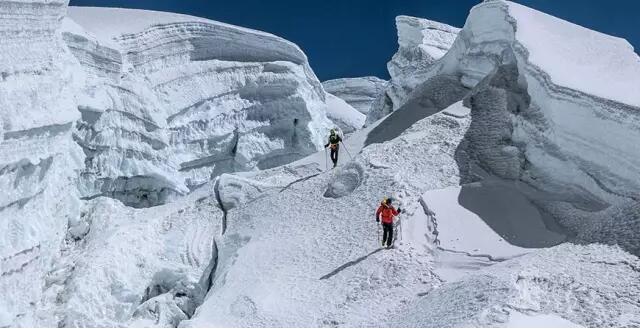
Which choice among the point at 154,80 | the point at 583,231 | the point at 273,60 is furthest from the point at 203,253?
the point at 273,60

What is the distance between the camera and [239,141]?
83.1 ft

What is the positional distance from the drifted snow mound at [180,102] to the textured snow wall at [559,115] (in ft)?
32.6

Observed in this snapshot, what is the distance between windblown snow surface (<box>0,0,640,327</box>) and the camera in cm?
969

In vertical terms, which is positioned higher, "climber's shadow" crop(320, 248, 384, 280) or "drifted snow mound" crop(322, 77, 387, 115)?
"climber's shadow" crop(320, 248, 384, 280)

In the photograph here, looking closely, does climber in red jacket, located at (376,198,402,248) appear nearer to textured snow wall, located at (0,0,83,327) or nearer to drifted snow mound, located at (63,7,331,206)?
textured snow wall, located at (0,0,83,327)

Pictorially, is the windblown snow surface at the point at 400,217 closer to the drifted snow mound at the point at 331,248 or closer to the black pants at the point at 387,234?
the drifted snow mound at the point at 331,248

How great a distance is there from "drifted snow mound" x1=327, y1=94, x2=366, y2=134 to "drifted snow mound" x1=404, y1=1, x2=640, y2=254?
15.3 m

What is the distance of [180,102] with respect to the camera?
22.8 m

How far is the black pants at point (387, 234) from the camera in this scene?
1111 centimetres

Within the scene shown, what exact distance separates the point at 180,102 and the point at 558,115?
13.5 metres

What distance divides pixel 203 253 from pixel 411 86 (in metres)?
12.4

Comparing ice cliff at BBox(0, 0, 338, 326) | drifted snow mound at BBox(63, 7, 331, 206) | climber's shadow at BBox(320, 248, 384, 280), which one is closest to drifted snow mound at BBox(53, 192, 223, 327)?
ice cliff at BBox(0, 0, 338, 326)

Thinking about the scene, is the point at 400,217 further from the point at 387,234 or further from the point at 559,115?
the point at 559,115

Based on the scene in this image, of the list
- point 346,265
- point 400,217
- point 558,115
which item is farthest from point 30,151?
point 558,115
